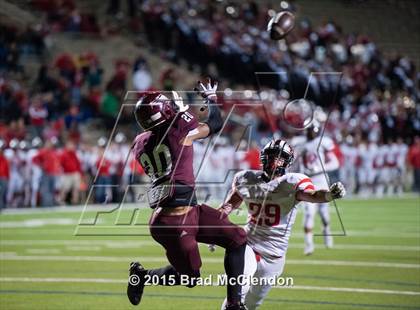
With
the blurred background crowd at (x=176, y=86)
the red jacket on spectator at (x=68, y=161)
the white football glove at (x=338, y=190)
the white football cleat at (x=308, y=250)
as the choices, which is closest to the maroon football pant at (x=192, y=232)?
the white football glove at (x=338, y=190)

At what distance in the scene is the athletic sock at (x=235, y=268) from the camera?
285 inches

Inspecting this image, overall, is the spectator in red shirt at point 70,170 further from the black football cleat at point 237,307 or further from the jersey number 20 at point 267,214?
the black football cleat at point 237,307

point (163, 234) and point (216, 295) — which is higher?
point (163, 234)

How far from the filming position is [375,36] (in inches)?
1399

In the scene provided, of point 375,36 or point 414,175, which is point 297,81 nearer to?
point 414,175

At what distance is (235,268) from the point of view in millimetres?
7305

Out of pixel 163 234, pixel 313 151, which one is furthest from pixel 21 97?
pixel 163 234

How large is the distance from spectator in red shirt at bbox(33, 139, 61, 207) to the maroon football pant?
15608mm

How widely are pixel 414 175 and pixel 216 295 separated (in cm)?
2029

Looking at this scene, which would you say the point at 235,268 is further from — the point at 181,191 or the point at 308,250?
the point at 308,250

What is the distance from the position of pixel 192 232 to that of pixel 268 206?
0.77 metres

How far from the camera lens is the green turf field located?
9469 mm

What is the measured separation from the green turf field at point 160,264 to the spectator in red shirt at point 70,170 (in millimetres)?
3889

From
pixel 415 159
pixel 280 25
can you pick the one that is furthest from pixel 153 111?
pixel 415 159
